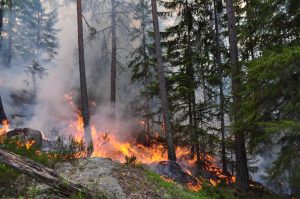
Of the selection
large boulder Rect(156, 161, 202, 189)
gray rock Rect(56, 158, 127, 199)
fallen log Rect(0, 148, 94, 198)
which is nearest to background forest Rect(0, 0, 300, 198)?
large boulder Rect(156, 161, 202, 189)

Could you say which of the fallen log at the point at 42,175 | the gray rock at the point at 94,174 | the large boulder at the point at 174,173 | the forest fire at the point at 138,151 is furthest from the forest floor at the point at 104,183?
the forest fire at the point at 138,151

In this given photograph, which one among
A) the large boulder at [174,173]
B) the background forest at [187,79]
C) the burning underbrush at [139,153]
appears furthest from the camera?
the large boulder at [174,173]

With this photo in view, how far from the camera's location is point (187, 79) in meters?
18.2

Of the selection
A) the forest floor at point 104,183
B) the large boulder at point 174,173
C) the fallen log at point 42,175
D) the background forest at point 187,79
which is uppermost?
the background forest at point 187,79

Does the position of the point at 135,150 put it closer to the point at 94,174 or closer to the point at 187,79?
the point at 187,79

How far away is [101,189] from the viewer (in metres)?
7.39

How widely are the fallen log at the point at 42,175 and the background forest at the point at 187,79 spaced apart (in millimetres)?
5064

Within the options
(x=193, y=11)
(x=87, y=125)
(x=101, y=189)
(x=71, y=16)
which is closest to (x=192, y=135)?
(x=87, y=125)

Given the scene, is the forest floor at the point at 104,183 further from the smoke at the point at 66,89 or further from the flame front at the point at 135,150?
the smoke at the point at 66,89

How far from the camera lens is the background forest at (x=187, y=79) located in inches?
390

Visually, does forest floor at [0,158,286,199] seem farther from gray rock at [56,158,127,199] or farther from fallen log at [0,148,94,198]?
fallen log at [0,148,94,198]

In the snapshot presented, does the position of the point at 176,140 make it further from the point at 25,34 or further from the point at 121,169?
the point at 25,34

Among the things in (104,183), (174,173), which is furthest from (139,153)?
(104,183)

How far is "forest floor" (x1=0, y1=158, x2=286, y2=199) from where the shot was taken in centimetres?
632
